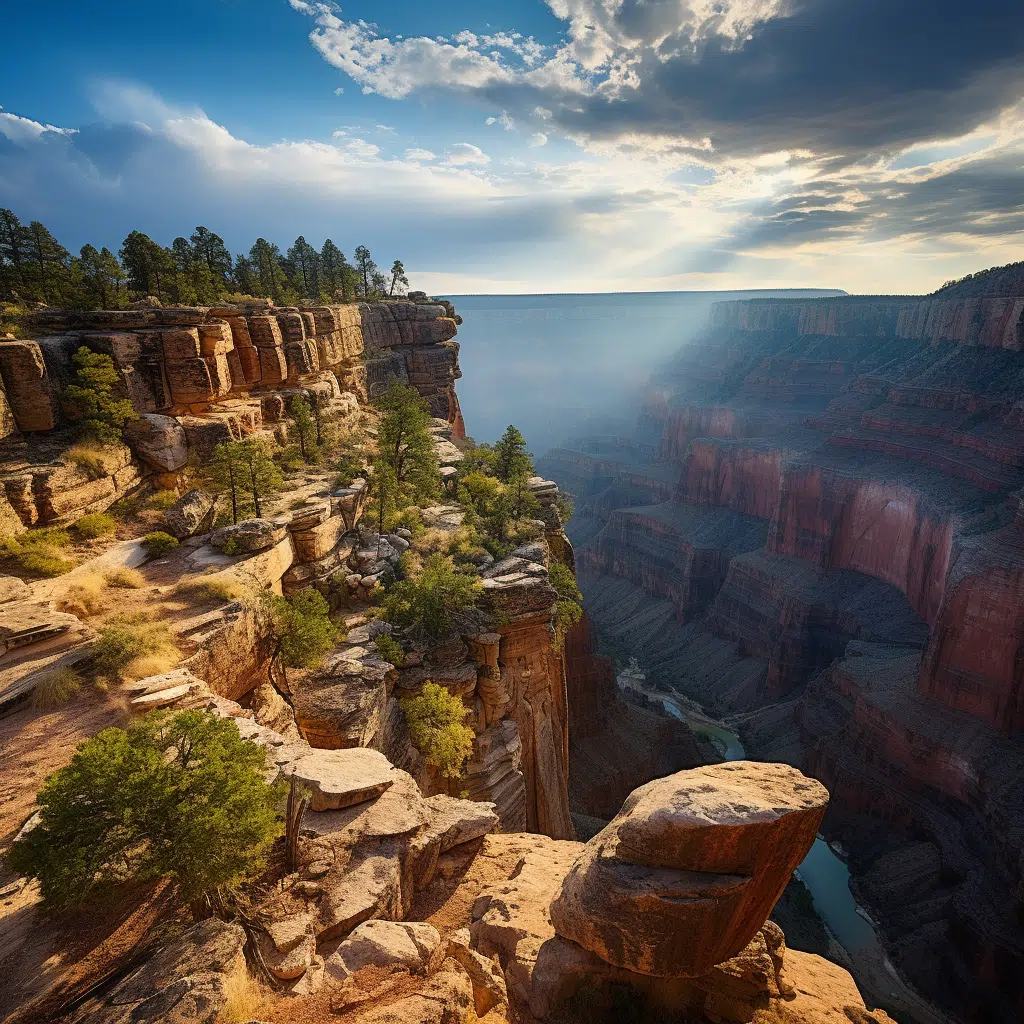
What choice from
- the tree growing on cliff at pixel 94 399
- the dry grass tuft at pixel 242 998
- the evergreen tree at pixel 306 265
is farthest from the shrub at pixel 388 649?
the evergreen tree at pixel 306 265

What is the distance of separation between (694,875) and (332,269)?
2786 inches

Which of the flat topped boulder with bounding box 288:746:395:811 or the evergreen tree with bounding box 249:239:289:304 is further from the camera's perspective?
the evergreen tree with bounding box 249:239:289:304

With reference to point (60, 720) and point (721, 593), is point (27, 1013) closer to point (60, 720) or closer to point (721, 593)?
point (60, 720)

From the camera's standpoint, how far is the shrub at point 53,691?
13836 mm

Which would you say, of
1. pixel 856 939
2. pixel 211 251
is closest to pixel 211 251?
pixel 211 251

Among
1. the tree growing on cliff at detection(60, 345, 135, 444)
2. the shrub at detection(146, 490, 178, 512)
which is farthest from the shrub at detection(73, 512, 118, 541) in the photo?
the tree growing on cliff at detection(60, 345, 135, 444)

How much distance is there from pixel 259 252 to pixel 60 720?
54.3m

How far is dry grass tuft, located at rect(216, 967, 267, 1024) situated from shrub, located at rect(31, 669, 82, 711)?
8.60 meters

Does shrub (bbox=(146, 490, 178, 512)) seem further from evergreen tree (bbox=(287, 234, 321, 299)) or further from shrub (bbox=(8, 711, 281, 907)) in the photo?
evergreen tree (bbox=(287, 234, 321, 299))

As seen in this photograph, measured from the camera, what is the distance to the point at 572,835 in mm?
28562

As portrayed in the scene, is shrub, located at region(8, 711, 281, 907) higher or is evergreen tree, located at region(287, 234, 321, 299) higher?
evergreen tree, located at region(287, 234, 321, 299)

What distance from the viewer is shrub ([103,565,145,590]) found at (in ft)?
63.3

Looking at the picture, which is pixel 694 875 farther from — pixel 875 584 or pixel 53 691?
pixel 875 584

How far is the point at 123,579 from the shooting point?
19.3m
